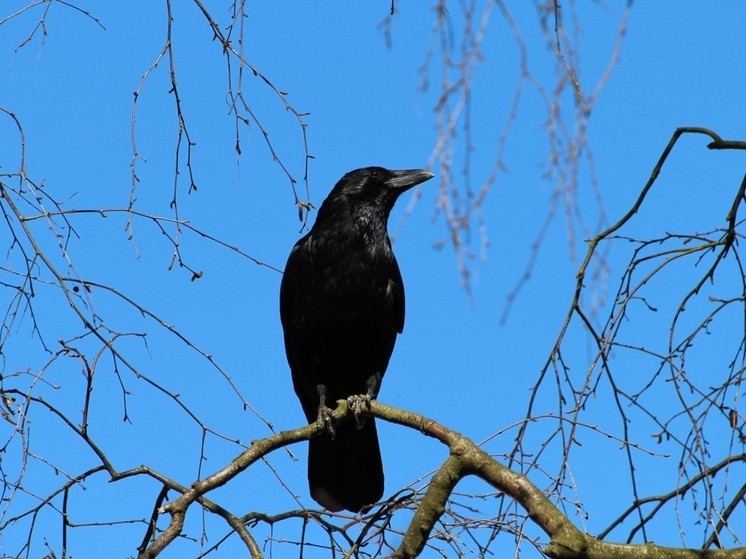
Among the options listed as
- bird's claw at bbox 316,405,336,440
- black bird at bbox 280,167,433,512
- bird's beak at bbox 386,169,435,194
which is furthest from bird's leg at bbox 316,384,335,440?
bird's beak at bbox 386,169,435,194

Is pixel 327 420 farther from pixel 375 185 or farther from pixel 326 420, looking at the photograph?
pixel 375 185

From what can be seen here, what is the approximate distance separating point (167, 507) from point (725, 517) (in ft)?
6.14

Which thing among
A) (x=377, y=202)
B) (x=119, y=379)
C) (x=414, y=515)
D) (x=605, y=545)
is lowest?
(x=605, y=545)

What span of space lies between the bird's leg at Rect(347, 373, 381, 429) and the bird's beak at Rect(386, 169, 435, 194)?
119cm

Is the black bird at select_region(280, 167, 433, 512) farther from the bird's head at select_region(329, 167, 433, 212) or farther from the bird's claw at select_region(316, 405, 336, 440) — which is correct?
the bird's claw at select_region(316, 405, 336, 440)

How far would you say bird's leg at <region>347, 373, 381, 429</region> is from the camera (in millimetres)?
4900

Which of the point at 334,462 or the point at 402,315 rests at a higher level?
the point at 402,315

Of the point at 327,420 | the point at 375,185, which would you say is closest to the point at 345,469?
the point at 327,420

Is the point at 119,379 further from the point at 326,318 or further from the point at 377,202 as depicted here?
the point at 377,202

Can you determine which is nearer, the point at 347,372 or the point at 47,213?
the point at 47,213

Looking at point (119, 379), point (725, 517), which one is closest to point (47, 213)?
point (119, 379)

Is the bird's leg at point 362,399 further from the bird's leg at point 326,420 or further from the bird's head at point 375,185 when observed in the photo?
the bird's head at point 375,185

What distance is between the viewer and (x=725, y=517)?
10.8 ft

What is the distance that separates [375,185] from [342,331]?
1.08 metres
